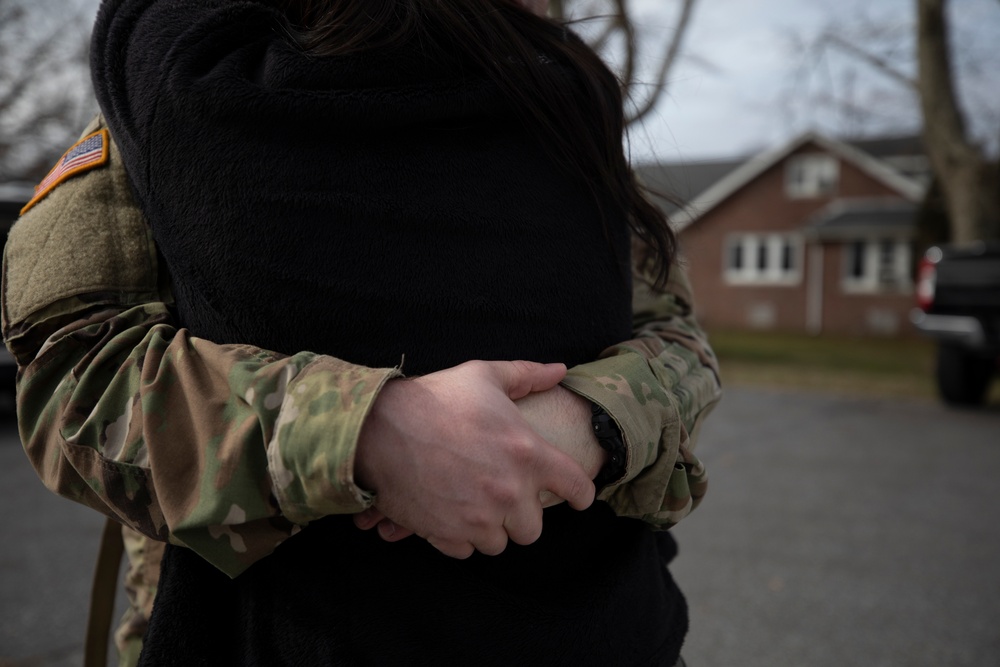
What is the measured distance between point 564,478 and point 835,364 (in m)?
14.9

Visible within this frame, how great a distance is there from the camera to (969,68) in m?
14.3

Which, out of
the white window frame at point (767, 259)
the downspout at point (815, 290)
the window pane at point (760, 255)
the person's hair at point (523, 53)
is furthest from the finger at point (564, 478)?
the window pane at point (760, 255)

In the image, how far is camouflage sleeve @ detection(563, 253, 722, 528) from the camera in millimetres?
956

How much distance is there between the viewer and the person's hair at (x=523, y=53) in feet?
3.10

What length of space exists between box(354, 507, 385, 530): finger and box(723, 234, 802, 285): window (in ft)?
89.4

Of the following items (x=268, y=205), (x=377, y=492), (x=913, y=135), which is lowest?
(x=913, y=135)

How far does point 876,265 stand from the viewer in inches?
977

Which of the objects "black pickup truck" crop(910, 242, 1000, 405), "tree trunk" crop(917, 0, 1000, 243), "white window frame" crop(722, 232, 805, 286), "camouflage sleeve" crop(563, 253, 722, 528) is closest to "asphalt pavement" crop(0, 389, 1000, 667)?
"black pickup truck" crop(910, 242, 1000, 405)

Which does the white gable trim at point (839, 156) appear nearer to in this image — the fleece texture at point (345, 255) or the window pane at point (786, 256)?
the window pane at point (786, 256)

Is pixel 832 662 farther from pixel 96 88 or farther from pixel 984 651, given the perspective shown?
pixel 96 88

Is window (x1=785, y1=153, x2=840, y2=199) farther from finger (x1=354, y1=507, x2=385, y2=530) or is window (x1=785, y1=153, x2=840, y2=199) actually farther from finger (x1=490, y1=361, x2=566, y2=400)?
finger (x1=354, y1=507, x2=385, y2=530)

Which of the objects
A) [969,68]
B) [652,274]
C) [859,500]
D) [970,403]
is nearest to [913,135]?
[969,68]

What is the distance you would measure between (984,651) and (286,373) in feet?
11.1

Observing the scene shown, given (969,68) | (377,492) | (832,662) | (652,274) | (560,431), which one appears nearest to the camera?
(377,492)
